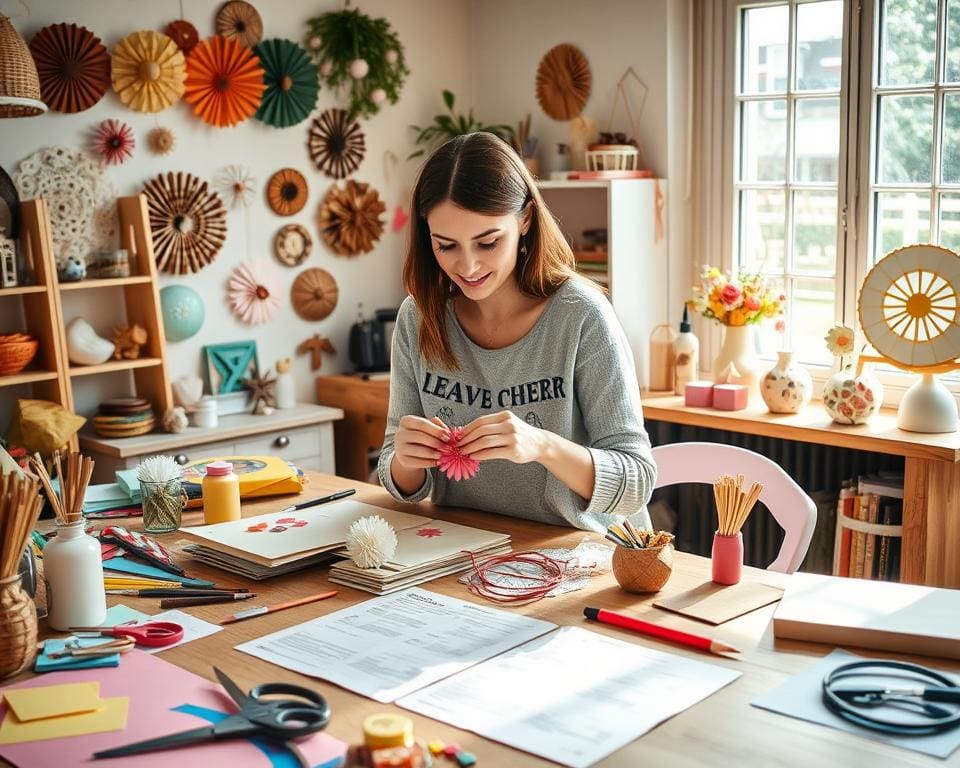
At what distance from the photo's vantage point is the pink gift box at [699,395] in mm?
3452

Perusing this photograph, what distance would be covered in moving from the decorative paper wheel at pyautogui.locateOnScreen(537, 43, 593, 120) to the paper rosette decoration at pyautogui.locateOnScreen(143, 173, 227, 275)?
51.7 inches

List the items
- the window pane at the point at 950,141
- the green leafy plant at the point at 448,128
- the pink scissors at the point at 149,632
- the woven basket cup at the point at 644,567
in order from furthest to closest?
the green leafy plant at the point at 448,128 < the window pane at the point at 950,141 < the woven basket cup at the point at 644,567 < the pink scissors at the point at 149,632

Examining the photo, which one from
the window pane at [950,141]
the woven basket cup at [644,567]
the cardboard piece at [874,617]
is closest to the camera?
the cardboard piece at [874,617]

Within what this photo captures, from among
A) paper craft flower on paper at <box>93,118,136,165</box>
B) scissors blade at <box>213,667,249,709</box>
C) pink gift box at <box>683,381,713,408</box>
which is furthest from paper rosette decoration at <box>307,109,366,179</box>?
scissors blade at <box>213,667,249,709</box>

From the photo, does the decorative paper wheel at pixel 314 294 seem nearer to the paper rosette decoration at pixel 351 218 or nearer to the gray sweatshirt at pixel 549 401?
the paper rosette decoration at pixel 351 218

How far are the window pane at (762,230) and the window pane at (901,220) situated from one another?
35cm

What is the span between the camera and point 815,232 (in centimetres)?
362

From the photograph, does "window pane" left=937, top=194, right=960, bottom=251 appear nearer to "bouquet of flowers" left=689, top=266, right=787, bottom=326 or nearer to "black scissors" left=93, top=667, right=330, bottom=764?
"bouquet of flowers" left=689, top=266, right=787, bottom=326

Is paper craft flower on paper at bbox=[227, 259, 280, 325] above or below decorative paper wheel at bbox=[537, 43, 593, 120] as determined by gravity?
below

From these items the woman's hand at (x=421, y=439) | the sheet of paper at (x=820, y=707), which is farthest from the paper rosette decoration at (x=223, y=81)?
the sheet of paper at (x=820, y=707)

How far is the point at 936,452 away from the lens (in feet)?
9.28

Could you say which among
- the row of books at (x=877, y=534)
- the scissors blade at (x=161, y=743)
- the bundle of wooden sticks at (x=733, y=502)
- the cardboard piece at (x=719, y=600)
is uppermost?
the bundle of wooden sticks at (x=733, y=502)

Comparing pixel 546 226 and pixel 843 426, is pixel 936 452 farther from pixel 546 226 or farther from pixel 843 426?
pixel 546 226

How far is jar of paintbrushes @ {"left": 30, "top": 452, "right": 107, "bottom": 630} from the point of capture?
1524 mm
